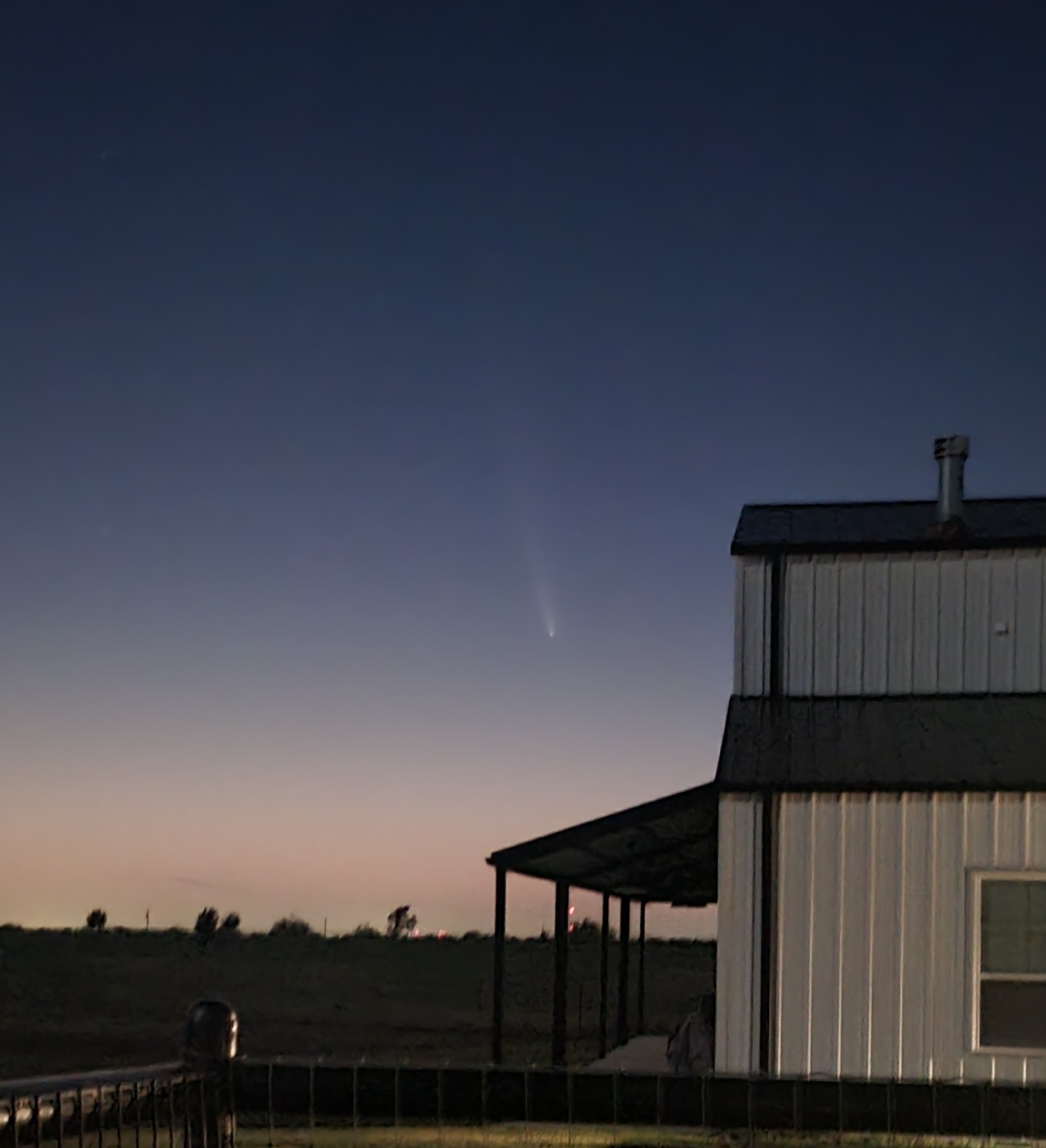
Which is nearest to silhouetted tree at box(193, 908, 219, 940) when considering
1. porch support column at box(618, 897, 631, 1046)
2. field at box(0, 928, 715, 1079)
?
field at box(0, 928, 715, 1079)

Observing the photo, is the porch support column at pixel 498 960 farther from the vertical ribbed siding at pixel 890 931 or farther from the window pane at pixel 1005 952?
the window pane at pixel 1005 952

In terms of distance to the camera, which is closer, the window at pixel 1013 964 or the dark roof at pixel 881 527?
the window at pixel 1013 964

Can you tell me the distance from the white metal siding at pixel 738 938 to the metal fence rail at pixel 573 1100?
11.4 ft

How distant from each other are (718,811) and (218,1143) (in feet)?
21.9

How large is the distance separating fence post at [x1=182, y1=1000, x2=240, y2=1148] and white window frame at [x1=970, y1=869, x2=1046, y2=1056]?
705cm

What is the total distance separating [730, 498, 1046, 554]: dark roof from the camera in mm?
15609

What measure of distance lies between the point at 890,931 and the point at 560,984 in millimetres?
3402

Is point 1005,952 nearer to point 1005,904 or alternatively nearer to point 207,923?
point 1005,904

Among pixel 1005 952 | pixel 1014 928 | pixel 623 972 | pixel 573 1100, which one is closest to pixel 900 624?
pixel 1014 928

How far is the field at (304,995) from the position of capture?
98.8 ft

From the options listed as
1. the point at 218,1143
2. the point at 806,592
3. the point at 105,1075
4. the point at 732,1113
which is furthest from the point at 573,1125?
the point at 806,592

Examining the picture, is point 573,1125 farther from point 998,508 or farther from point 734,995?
point 998,508

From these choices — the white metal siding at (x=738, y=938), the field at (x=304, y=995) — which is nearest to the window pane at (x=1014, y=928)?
the white metal siding at (x=738, y=938)

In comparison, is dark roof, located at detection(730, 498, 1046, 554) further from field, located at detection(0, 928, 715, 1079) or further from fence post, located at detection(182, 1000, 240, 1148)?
field, located at detection(0, 928, 715, 1079)
